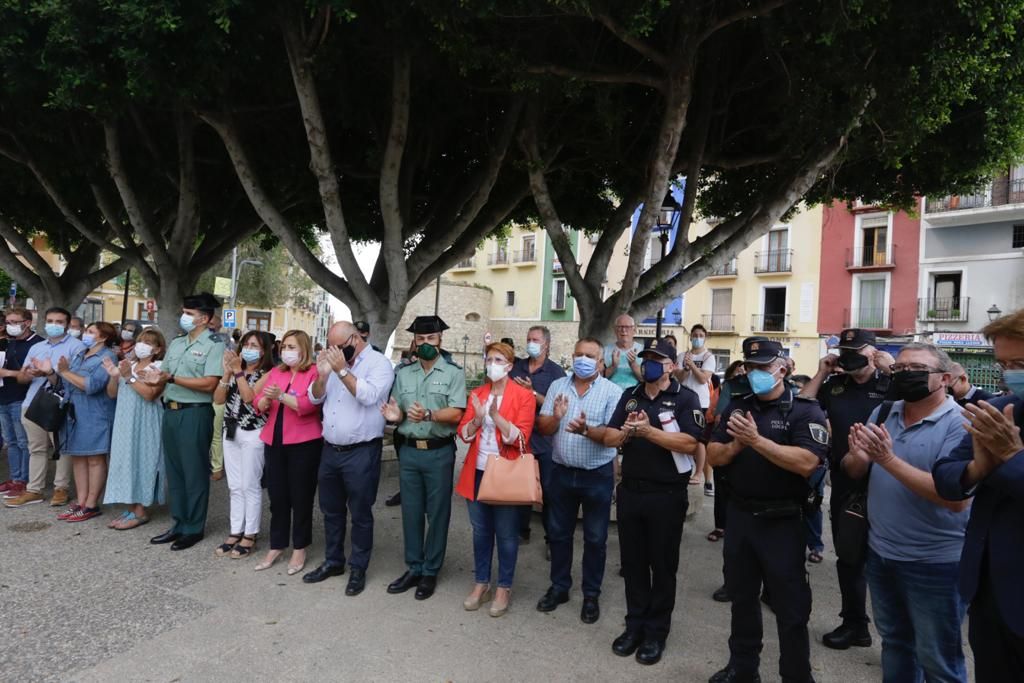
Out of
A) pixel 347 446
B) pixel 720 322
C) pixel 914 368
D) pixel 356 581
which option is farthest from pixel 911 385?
pixel 720 322

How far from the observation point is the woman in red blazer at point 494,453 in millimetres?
4613

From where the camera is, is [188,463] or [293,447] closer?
[293,447]

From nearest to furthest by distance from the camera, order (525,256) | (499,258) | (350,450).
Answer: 1. (350,450)
2. (525,256)
3. (499,258)

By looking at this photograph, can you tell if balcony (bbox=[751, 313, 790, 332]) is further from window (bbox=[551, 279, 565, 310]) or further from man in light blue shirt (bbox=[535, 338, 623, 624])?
man in light blue shirt (bbox=[535, 338, 623, 624])

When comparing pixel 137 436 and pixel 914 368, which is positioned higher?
pixel 914 368

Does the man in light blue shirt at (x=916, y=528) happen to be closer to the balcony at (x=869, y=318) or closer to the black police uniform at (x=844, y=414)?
the black police uniform at (x=844, y=414)

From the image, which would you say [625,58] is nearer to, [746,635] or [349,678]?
[746,635]

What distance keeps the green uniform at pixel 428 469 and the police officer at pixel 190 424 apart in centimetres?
199

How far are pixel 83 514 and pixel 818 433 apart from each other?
21.7 feet

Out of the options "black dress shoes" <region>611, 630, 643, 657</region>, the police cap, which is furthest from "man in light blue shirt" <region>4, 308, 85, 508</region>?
"black dress shoes" <region>611, 630, 643, 657</region>

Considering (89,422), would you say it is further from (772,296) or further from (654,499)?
(772,296)

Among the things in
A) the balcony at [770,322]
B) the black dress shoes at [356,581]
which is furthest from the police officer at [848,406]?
the balcony at [770,322]

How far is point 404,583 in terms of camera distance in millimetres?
4930

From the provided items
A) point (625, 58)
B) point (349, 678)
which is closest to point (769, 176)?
point (625, 58)
